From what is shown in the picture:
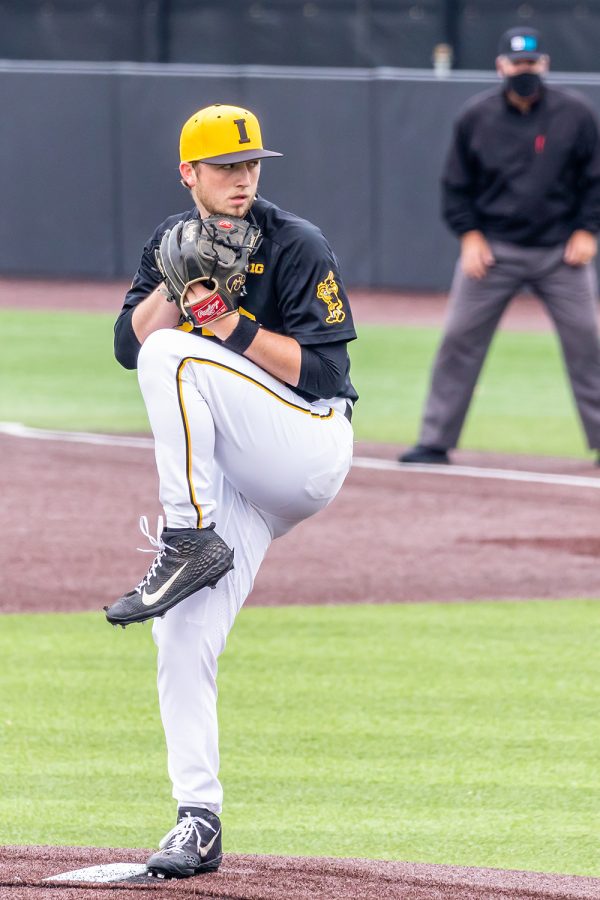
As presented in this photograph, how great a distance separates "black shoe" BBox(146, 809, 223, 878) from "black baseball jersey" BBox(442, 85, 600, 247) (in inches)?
250

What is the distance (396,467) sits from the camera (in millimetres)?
10047

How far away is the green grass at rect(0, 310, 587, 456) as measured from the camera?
1148 centimetres

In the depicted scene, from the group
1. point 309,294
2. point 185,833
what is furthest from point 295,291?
point 185,833

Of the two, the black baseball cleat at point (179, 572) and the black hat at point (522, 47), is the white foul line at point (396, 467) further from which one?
the black baseball cleat at point (179, 572)

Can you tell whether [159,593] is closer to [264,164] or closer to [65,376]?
[65,376]

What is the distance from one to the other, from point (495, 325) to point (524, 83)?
1362 millimetres

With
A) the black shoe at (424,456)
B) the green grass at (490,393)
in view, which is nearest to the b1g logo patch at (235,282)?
the black shoe at (424,456)

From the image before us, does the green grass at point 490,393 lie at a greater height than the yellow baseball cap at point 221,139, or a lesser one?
lesser

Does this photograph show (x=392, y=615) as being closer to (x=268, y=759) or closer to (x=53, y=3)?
(x=268, y=759)

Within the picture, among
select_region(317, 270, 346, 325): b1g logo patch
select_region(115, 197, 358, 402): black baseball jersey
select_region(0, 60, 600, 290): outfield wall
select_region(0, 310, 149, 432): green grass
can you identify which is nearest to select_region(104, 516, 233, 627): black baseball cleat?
select_region(115, 197, 358, 402): black baseball jersey

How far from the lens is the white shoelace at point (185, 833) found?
3.85 meters

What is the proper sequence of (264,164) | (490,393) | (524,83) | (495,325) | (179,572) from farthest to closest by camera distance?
(264,164) < (490,393) < (495,325) < (524,83) < (179,572)

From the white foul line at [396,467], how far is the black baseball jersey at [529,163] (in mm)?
1306

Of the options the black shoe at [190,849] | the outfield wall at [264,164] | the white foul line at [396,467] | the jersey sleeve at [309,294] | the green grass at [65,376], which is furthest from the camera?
the outfield wall at [264,164]
